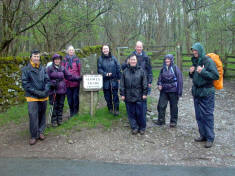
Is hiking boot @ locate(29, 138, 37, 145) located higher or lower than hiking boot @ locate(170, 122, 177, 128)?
lower

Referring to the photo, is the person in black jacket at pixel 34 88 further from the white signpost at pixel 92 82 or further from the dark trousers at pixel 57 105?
the white signpost at pixel 92 82

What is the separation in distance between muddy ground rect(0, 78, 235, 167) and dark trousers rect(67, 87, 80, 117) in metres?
1.05

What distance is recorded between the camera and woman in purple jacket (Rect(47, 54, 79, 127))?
6.31m

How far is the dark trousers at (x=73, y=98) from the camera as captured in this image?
704 centimetres

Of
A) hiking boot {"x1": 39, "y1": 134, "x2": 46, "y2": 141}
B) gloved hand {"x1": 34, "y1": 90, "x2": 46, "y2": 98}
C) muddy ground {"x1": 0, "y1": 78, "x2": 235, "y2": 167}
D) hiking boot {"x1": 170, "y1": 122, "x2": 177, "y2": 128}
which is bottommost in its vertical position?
muddy ground {"x1": 0, "y1": 78, "x2": 235, "y2": 167}

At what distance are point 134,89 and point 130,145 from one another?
133 cm

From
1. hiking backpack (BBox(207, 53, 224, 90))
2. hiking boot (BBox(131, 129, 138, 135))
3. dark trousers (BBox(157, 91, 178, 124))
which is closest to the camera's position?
hiking backpack (BBox(207, 53, 224, 90))

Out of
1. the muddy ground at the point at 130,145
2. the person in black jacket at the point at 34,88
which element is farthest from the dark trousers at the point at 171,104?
the person in black jacket at the point at 34,88

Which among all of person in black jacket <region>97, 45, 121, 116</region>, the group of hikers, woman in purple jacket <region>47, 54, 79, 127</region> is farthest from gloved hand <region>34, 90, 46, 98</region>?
person in black jacket <region>97, 45, 121, 116</region>

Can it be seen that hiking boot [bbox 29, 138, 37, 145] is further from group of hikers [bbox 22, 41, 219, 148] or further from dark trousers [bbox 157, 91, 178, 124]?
dark trousers [bbox 157, 91, 178, 124]

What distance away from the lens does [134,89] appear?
6.03 m

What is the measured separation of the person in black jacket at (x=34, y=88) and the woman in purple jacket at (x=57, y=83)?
47cm

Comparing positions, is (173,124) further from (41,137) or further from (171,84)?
(41,137)

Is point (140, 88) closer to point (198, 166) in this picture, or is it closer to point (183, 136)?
point (183, 136)
